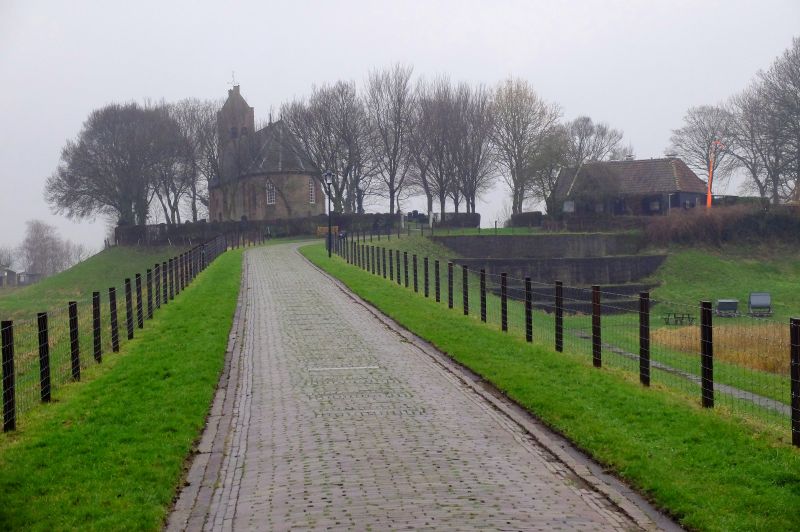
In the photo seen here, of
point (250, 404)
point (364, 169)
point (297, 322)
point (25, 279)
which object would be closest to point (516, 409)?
point (250, 404)

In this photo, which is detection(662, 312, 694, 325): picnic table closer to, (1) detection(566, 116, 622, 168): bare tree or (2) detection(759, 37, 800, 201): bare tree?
(2) detection(759, 37, 800, 201): bare tree

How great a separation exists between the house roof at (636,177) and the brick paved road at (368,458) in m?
59.9

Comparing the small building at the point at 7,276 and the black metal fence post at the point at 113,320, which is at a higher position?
the black metal fence post at the point at 113,320

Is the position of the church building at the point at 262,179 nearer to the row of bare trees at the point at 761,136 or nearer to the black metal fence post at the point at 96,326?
the row of bare trees at the point at 761,136

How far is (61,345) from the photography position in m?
17.8

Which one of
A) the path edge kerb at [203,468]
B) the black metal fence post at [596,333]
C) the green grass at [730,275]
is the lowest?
the green grass at [730,275]

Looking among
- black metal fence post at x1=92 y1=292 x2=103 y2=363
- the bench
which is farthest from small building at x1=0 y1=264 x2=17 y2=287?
black metal fence post at x1=92 y1=292 x2=103 y2=363

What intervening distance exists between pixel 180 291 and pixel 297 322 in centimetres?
1027

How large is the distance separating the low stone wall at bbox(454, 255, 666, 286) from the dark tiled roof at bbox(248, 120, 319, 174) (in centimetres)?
2362

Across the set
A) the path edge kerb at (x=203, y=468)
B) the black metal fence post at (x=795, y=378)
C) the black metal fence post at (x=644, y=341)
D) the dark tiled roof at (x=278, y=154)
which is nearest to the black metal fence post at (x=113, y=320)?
the path edge kerb at (x=203, y=468)

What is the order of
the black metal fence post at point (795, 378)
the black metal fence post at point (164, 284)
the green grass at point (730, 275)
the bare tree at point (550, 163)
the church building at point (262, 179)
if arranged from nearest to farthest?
1. the black metal fence post at point (795, 378)
2. the black metal fence post at point (164, 284)
3. the green grass at point (730, 275)
4. the bare tree at point (550, 163)
5. the church building at point (262, 179)

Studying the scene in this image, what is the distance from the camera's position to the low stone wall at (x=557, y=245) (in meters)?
62.5

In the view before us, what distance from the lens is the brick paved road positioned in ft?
22.7

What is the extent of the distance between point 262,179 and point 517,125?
25.6 m
